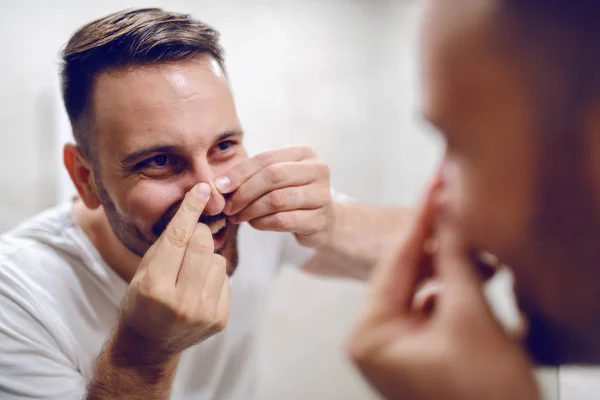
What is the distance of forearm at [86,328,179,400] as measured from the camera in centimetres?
48

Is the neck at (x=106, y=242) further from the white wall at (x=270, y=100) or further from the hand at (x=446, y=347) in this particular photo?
the hand at (x=446, y=347)

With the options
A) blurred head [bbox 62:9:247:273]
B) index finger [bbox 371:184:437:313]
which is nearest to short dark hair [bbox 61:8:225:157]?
blurred head [bbox 62:9:247:273]

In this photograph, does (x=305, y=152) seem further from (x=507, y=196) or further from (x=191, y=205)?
(x=507, y=196)

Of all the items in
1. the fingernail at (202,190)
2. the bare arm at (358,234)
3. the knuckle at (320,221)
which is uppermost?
the fingernail at (202,190)

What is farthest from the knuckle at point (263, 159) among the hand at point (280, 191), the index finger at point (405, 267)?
the index finger at point (405, 267)

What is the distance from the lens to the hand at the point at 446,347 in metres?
0.19

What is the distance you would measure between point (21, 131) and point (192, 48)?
1.93ft

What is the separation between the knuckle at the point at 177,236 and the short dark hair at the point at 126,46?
0.74 ft

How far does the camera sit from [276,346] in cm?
91

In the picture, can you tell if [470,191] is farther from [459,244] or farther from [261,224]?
[261,224]

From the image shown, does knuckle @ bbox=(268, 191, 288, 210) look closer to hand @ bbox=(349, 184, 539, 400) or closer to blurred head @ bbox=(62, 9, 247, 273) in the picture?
blurred head @ bbox=(62, 9, 247, 273)

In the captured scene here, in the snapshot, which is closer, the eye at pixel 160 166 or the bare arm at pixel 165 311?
the bare arm at pixel 165 311

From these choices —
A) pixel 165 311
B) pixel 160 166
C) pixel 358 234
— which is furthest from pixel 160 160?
pixel 358 234

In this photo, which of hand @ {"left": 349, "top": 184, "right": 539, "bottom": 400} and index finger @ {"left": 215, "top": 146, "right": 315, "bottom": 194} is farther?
index finger @ {"left": 215, "top": 146, "right": 315, "bottom": 194}
